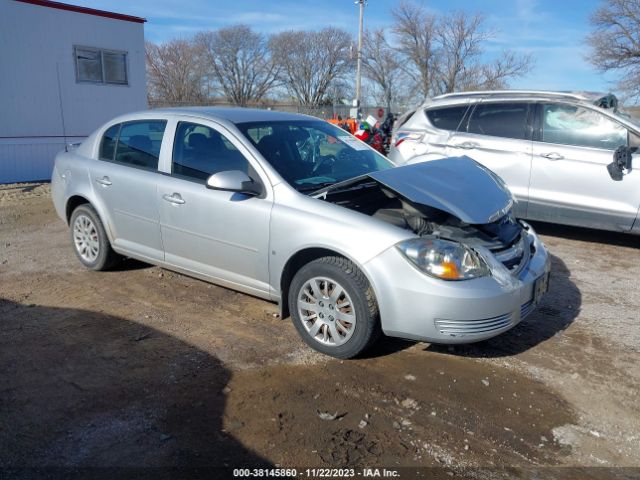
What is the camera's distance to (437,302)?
3359 mm

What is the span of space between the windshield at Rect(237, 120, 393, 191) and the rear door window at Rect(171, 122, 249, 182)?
188 millimetres

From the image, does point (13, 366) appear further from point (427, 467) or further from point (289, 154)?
point (427, 467)

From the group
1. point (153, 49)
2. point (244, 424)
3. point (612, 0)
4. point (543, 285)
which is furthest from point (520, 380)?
point (153, 49)

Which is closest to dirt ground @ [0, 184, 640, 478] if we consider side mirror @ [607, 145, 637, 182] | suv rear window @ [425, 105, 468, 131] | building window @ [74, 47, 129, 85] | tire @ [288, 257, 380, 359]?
tire @ [288, 257, 380, 359]

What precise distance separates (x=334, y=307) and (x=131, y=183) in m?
2.32

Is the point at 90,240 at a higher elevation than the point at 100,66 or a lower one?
lower

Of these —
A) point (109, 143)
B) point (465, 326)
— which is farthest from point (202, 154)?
point (465, 326)

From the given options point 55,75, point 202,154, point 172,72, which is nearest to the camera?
point 202,154

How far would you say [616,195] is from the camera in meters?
6.27

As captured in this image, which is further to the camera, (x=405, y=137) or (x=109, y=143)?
(x=405, y=137)

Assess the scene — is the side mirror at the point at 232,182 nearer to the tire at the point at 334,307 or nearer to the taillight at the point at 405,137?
the tire at the point at 334,307

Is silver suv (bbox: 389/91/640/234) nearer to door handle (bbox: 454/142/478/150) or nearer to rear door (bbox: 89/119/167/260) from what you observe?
door handle (bbox: 454/142/478/150)

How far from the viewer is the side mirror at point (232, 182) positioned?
3.87 meters

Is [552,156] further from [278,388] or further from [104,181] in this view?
[104,181]
